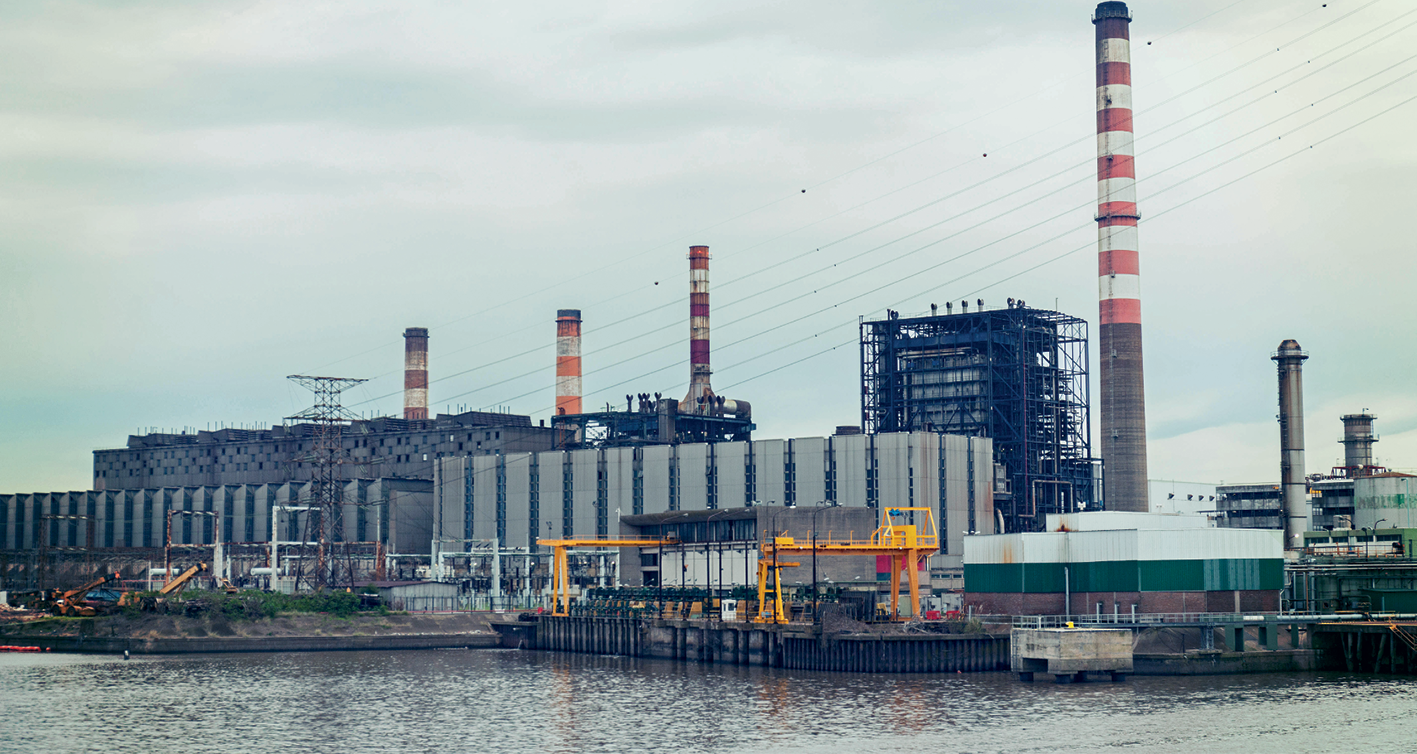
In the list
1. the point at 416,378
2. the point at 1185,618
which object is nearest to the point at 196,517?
the point at 416,378

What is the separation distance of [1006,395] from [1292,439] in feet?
76.4

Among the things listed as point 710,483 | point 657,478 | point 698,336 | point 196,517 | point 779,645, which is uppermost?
point 698,336

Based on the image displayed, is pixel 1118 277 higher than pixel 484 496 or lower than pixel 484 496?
higher

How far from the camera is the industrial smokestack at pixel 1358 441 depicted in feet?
449

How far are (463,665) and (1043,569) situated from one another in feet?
108

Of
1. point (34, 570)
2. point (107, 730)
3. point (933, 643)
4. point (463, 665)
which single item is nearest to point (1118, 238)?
point (933, 643)

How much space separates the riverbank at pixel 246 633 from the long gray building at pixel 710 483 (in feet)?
52.5

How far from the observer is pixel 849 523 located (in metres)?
103

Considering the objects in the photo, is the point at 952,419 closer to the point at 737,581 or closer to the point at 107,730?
the point at 737,581

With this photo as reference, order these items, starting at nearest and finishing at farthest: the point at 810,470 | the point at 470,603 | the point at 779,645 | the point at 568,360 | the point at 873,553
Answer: the point at 779,645 < the point at 873,553 < the point at 470,603 < the point at 810,470 < the point at 568,360

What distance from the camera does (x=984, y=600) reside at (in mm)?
77812

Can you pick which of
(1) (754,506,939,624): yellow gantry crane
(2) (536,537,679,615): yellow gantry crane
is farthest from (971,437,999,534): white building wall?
(1) (754,506,939,624): yellow gantry crane

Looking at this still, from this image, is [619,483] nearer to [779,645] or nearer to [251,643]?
[251,643]

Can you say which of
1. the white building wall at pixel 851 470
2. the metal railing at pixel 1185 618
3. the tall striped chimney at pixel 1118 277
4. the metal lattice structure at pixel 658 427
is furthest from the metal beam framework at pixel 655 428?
the metal railing at pixel 1185 618
